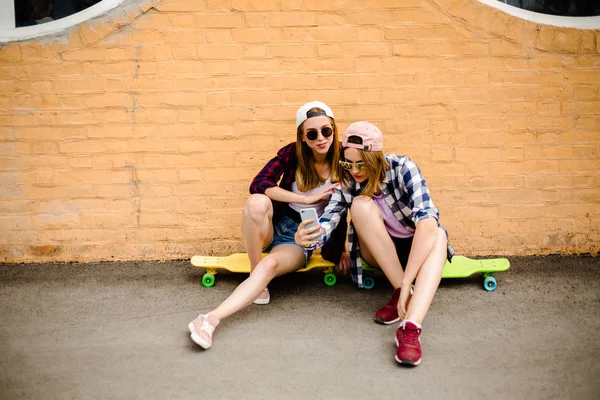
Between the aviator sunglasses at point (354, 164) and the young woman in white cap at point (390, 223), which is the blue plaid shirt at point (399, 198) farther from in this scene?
the aviator sunglasses at point (354, 164)

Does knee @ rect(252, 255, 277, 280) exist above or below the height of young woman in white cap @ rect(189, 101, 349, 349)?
below

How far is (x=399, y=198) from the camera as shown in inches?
155

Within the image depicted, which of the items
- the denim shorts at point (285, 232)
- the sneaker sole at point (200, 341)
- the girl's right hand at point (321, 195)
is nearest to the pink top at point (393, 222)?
the girl's right hand at point (321, 195)

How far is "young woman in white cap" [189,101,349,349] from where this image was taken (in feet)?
13.0

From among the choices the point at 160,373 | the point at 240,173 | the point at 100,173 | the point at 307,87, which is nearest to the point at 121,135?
the point at 100,173

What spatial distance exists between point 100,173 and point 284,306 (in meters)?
1.88

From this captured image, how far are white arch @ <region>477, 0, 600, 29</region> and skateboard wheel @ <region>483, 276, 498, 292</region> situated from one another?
1972mm

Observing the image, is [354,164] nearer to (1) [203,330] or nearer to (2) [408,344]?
(2) [408,344]

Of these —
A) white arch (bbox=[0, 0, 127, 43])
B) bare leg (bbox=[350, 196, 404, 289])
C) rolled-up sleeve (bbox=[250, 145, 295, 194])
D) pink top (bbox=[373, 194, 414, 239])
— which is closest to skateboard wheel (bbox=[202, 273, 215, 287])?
rolled-up sleeve (bbox=[250, 145, 295, 194])

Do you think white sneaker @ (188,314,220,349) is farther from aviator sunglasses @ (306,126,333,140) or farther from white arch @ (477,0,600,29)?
white arch @ (477,0,600,29)

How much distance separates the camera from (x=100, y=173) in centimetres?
484

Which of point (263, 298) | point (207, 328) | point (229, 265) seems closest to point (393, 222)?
point (263, 298)

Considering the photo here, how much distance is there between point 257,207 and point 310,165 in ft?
1.53

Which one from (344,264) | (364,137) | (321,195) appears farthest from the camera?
(344,264)
